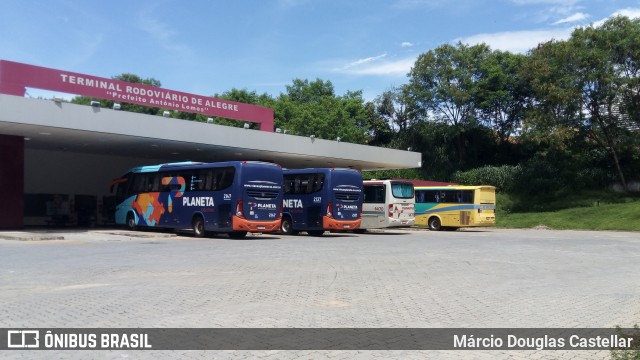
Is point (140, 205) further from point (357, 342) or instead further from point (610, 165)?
point (610, 165)

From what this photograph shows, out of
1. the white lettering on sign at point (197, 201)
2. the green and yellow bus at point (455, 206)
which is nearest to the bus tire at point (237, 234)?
the white lettering on sign at point (197, 201)

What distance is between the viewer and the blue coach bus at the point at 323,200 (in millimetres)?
25703

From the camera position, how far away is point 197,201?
23.6 meters

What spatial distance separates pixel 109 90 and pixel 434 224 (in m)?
20.7

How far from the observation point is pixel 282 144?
2983 cm

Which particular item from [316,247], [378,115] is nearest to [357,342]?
[316,247]

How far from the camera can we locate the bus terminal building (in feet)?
72.5

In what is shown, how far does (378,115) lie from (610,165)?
23947mm

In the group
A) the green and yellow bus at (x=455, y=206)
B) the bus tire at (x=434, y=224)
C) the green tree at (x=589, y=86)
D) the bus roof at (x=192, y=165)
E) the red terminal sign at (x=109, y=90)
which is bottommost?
the bus tire at (x=434, y=224)

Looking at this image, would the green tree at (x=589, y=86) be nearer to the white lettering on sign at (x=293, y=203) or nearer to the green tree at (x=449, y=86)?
the green tree at (x=449, y=86)

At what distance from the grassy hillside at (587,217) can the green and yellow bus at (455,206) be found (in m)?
5.76

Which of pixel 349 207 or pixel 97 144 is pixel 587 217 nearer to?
pixel 349 207

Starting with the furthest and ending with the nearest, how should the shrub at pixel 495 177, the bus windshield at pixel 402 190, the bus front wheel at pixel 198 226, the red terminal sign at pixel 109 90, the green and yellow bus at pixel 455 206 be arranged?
the shrub at pixel 495 177
the green and yellow bus at pixel 455 206
the bus windshield at pixel 402 190
the bus front wheel at pixel 198 226
the red terminal sign at pixel 109 90

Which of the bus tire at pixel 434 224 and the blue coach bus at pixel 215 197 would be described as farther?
the bus tire at pixel 434 224
